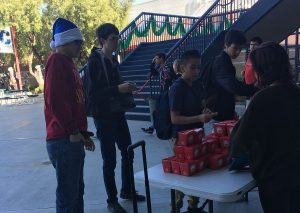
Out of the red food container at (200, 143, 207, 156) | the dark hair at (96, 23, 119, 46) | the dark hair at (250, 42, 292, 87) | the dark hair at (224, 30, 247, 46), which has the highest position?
the dark hair at (96, 23, 119, 46)

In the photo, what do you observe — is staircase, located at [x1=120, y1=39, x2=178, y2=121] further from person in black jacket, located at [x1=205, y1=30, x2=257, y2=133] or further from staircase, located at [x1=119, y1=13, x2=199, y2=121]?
Result: person in black jacket, located at [x1=205, y1=30, x2=257, y2=133]

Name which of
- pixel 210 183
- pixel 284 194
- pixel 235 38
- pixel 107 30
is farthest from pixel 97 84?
pixel 284 194

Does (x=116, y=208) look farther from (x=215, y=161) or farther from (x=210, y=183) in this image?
(x=210, y=183)

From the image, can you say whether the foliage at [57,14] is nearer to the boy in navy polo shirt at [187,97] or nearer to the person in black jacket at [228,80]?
the person in black jacket at [228,80]

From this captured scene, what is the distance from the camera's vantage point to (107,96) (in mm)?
3465

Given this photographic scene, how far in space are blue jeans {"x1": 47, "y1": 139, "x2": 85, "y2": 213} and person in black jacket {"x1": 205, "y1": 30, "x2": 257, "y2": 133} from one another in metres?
1.41

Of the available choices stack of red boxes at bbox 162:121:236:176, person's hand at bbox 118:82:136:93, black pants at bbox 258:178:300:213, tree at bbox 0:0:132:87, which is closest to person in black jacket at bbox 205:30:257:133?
person's hand at bbox 118:82:136:93

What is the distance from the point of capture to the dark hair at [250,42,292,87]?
1.86 metres

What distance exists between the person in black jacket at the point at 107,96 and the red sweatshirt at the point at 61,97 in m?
0.76

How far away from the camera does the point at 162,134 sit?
115 inches

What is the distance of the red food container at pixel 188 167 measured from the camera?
86.9 inches

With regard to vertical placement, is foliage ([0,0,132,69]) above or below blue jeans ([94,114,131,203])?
above

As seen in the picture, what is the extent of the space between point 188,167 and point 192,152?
11 cm

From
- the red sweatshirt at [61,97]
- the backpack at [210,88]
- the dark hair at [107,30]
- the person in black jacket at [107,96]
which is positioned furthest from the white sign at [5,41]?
the red sweatshirt at [61,97]
